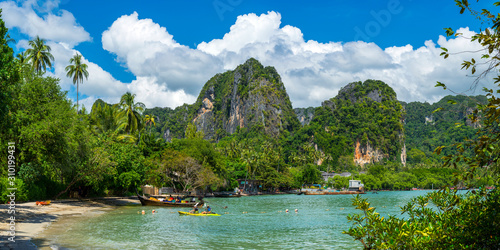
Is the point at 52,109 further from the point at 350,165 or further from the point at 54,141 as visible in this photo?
the point at 350,165

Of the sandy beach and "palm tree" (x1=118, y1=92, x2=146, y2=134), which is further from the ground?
"palm tree" (x1=118, y1=92, x2=146, y2=134)

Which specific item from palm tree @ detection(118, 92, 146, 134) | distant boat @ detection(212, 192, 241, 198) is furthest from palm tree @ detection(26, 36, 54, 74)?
distant boat @ detection(212, 192, 241, 198)

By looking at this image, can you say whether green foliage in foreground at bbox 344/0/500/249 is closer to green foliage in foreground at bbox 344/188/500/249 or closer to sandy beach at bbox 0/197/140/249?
green foliage in foreground at bbox 344/188/500/249

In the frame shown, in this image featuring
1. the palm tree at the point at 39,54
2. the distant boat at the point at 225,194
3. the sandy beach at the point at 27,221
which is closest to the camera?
the sandy beach at the point at 27,221

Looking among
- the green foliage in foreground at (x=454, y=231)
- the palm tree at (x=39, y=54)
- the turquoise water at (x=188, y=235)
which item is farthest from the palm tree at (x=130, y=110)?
the green foliage in foreground at (x=454, y=231)

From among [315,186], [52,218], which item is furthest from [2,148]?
[315,186]

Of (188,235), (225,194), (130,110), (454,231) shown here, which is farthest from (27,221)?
(225,194)

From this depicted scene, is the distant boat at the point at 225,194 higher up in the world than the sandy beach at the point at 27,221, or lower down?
lower down

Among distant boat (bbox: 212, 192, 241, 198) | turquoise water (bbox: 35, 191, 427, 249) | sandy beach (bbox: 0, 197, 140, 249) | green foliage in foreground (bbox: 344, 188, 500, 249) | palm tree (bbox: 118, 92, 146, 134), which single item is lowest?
distant boat (bbox: 212, 192, 241, 198)

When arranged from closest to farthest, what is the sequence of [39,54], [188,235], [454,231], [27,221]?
[454,231] → [27,221] → [188,235] → [39,54]

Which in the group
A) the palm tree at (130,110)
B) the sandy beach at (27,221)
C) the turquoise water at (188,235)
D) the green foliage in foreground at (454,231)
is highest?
the palm tree at (130,110)

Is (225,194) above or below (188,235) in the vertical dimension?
below

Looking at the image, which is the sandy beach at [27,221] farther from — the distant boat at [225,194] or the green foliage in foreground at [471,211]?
the distant boat at [225,194]

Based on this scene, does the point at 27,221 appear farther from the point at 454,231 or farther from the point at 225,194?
the point at 225,194
